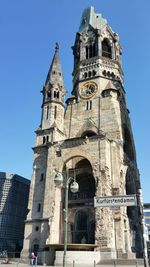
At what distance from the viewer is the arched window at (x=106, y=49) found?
53250mm

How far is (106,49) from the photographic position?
54.2 metres

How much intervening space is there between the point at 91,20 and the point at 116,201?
174 ft

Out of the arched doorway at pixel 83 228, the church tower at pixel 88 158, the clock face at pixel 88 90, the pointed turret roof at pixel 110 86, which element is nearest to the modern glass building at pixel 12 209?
the church tower at pixel 88 158

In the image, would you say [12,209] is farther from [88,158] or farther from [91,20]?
[91,20]

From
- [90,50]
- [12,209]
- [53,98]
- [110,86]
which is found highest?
[90,50]

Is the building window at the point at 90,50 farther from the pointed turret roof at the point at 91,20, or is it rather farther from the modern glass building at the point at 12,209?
the modern glass building at the point at 12,209

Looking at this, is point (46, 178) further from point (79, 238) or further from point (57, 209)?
point (79, 238)

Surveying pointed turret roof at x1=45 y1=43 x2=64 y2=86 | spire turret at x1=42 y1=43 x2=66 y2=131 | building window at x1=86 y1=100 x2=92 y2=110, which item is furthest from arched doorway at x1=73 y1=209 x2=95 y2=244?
pointed turret roof at x1=45 y1=43 x2=64 y2=86

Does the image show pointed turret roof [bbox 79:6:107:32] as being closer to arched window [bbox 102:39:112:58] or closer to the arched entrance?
arched window [bbox 102:39:112:58]

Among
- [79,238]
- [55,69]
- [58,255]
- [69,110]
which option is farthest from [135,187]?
[55,69]

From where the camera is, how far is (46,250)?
32094 mm

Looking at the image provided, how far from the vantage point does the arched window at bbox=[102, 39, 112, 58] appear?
53250 mm

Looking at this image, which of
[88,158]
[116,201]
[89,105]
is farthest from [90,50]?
[116,201]

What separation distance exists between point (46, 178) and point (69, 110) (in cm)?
1461
